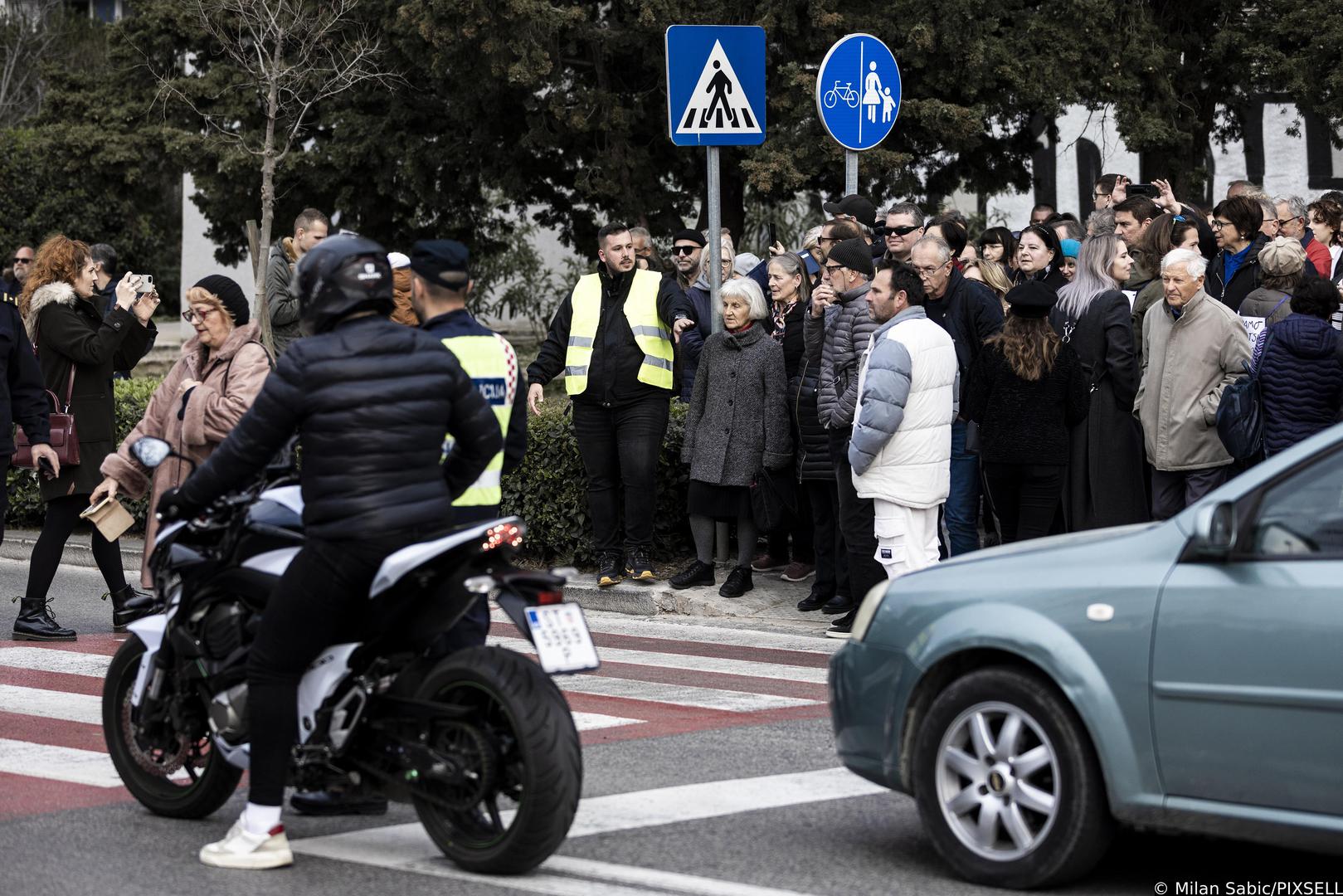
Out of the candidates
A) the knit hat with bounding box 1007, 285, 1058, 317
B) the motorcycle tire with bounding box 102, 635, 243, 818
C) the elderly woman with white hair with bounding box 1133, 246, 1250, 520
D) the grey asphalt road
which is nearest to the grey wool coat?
the knit hat with bounding box 1007, 285, 1058, 317

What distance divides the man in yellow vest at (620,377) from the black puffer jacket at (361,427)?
612cm

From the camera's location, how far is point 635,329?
12086mm

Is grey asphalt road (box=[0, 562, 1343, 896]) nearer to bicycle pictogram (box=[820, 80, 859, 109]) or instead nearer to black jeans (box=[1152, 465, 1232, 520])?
black jeans (box=[1152, 465, 1232, 520])

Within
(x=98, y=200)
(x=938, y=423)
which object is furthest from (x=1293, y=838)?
(x=98, y=200)

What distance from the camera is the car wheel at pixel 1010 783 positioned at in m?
5.28

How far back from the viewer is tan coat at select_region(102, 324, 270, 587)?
848 cm

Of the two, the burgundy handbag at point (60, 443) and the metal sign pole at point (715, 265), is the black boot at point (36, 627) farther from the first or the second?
the metal sign pole at point (715, 265)

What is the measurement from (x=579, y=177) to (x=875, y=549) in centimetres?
1371

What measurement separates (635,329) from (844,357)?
1.69 meters

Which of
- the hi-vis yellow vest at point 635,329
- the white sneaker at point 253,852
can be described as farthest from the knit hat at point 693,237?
the white sneaker at point 253,852

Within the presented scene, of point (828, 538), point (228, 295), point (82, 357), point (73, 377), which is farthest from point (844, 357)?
point (73, 377)

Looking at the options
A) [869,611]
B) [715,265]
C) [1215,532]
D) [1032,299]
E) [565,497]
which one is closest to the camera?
[1215,532]

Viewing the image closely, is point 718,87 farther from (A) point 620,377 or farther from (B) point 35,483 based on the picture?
(B) point 35,483

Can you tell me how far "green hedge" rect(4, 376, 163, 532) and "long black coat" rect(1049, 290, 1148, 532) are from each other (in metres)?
7.79
